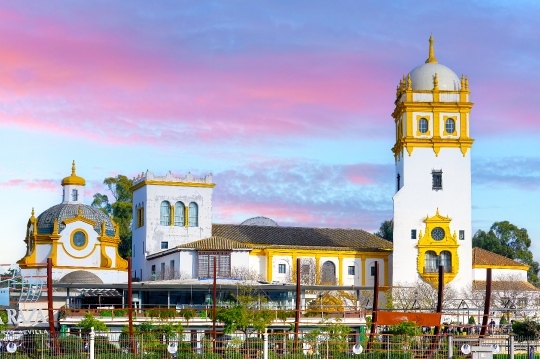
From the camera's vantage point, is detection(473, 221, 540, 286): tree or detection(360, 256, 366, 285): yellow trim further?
detection(473, 221, 540, 286): tree

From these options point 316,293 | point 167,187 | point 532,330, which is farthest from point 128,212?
point 532,330

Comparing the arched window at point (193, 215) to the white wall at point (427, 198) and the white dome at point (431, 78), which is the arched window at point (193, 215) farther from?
the white dome at point (431, 78)

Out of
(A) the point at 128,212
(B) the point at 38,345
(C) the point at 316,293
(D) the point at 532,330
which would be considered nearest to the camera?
(B) the point at 38,345

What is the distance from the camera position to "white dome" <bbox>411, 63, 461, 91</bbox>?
87.9 meters

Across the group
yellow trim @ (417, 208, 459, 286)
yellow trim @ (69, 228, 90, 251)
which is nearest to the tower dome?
yellow trim @ (417, 208, 459, 286)

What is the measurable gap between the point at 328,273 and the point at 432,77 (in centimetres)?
1744

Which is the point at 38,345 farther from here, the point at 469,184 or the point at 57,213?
the point at 469,184

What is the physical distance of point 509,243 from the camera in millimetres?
121938

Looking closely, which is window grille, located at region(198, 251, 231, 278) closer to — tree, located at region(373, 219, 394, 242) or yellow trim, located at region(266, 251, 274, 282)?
yellow trim, located at region(266, 251, 274, 282)

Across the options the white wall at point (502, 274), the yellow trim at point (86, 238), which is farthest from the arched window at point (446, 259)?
the yellow trim at point (86, 238)

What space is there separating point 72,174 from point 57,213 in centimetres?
467

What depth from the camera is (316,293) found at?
83.3 meters

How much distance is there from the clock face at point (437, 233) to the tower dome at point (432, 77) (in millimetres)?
10902

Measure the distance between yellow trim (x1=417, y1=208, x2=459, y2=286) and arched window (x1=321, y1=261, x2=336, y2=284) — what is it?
723 centimetres
